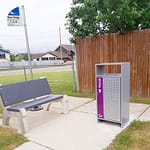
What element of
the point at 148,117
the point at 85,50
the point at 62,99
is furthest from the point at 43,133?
the point at 85,50

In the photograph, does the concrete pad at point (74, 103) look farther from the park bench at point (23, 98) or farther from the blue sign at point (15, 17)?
the blue sign at point (15, 17)

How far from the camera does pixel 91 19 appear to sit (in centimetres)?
725

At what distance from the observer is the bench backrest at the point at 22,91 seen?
15.0ft

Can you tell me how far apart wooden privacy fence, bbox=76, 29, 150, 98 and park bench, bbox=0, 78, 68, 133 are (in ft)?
7.89

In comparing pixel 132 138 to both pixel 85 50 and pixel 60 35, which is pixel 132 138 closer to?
pixel 85 50

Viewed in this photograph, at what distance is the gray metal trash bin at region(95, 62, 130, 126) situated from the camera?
4.25 metres

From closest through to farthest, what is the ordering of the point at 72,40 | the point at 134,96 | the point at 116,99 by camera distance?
the point at 116,99 < the point at 134,96 < the point at 72,40

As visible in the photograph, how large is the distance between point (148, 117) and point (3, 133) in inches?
131

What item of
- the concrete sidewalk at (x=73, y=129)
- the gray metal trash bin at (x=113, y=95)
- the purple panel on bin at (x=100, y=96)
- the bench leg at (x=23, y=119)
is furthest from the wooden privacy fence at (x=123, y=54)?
the bench leg at (x=23, y=119)

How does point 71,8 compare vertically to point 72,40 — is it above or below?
above

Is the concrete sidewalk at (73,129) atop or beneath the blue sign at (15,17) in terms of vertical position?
beneath

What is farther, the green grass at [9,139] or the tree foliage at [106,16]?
the tree foliage at [106,16]

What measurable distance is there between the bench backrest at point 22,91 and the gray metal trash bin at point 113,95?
1.70 meters

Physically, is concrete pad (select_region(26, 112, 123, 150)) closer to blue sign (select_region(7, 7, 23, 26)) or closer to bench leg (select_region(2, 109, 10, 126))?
bench leg (select_region(2, 109, 10, 126))
